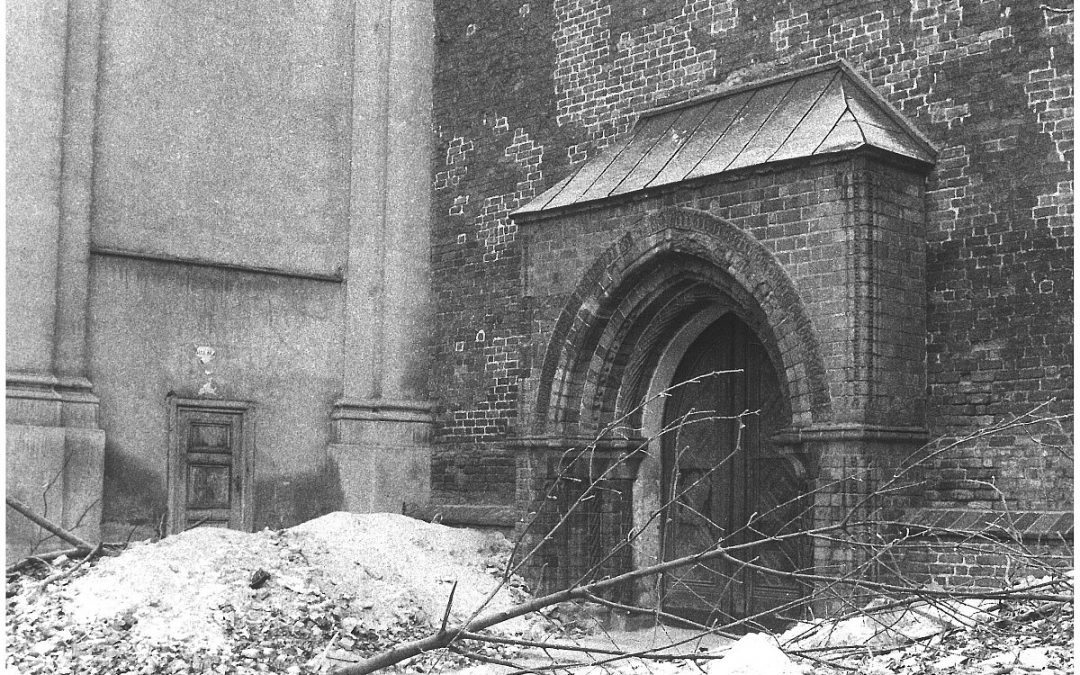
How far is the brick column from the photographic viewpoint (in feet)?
46.7

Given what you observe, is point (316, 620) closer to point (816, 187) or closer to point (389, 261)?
point (816, 187)

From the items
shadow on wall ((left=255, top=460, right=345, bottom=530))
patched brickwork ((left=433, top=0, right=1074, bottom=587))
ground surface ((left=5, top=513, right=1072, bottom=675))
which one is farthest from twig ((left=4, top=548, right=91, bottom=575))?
patched brickwork ((left=433, top=0, right=1074, bottom=587))

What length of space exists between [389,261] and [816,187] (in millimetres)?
5482

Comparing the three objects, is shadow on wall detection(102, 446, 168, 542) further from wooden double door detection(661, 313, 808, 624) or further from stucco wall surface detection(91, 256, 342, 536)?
wooden double door detection(661, 313, 808, 624)

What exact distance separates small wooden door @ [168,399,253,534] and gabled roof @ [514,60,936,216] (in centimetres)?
370

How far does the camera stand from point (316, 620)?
9.91 meters

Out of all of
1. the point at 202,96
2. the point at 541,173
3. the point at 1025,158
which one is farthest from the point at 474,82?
the point at 1025,158

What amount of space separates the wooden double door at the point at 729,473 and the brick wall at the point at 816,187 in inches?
52.4

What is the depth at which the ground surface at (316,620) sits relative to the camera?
25.7ft

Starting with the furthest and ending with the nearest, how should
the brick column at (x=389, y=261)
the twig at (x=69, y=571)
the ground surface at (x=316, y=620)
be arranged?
the brick column at (x=389, y=261) < the twig at (x=69, y=571) < the ground surface at (x=316, y=620)

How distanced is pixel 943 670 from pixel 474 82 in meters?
8.37

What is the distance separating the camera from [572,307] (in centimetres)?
1184

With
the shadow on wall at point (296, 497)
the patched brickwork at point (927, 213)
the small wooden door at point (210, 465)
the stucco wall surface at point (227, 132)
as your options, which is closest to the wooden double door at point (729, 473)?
the patched brickwork at point (927, 213)

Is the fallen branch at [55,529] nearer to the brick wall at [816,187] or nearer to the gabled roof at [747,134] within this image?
the brick wall at [816,187]
